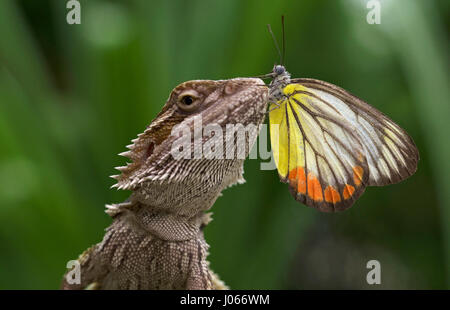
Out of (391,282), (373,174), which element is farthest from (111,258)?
(391,282)

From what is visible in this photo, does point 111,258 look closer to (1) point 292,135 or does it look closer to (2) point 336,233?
(1) point 292,135

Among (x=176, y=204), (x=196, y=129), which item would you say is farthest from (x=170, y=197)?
(x=196, y=129)

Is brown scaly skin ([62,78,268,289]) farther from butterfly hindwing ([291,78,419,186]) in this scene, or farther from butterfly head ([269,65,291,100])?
butterfly hindwing ([291,78,419,186])

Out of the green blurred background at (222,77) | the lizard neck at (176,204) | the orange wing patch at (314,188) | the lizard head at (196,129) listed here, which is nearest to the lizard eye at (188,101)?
the lizard head at (196,129)

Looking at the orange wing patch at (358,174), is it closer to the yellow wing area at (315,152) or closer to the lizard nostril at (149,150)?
the yellow wing area at (315,152)

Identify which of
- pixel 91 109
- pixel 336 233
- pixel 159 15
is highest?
pixel 159 15

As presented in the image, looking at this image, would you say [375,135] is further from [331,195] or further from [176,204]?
[176,204]
